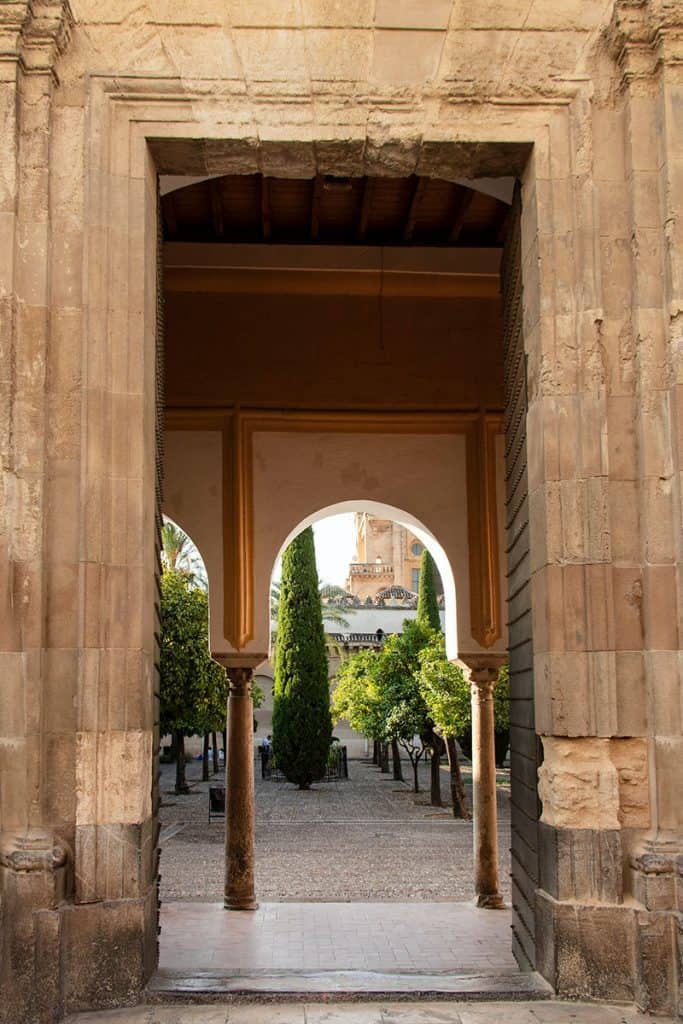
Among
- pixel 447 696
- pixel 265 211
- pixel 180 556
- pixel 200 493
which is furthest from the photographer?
pixel 180 556

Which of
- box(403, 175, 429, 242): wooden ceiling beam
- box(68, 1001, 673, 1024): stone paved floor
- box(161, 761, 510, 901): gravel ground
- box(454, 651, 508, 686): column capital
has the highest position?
box(403, 175, 429, 242): wooden ceiling beam

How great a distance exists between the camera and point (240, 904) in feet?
32.5

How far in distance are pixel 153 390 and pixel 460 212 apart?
4461 mm

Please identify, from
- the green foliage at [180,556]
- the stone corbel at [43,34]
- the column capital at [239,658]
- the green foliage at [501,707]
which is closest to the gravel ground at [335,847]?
the green foliage at [501,707]

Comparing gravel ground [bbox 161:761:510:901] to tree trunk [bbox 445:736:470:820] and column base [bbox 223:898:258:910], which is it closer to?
tree trunk [bbox 445:736:470:820]

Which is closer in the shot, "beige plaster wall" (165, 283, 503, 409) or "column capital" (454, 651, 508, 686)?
"column capital" (454, 651, 508, 686)

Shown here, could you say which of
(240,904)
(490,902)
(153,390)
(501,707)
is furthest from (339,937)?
(501,707)

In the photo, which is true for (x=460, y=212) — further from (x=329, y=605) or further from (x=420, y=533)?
(x=329, y=605)

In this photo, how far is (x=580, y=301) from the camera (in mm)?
5160

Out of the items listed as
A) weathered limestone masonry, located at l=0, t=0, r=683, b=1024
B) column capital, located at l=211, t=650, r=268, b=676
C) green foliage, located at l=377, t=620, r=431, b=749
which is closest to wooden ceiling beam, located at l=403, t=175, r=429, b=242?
weathered limestone masonry, located at l=0, t=0, r=683, b=1024

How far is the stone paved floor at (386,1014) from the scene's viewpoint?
14.9 feet

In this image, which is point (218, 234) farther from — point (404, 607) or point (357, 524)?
point (357, 524)

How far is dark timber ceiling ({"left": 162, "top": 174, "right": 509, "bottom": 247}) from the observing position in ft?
28.4

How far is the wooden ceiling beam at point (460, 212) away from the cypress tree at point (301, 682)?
53.9 feet
